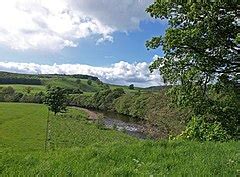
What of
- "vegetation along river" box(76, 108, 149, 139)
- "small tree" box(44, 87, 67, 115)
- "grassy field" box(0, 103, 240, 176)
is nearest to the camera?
"grassy field" box(0, 103, 240, 176)

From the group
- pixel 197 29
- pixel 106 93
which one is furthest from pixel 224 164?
pixel 106 93

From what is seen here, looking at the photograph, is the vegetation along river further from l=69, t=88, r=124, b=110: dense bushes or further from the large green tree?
the large green tree

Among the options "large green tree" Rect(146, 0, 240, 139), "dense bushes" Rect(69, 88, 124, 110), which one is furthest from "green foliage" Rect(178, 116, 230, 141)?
"dense bushes" Rect(69, 88, 124, 110)

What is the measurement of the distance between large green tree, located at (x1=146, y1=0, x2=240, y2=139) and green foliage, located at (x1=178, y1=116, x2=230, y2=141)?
2003 mm

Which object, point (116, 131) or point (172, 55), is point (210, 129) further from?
point (116, 131)

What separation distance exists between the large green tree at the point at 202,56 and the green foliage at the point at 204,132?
2.00 meters

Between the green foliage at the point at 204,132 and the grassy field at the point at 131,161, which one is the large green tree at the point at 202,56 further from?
the grassy field at the point at 131,161

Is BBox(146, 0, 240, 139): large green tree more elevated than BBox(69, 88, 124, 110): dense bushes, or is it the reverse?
BBox(146, 0, 240, 139): large green tree

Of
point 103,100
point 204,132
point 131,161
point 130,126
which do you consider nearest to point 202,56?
point 204,132

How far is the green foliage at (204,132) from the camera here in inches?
675

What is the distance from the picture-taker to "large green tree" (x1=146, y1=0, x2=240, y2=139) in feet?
63.0

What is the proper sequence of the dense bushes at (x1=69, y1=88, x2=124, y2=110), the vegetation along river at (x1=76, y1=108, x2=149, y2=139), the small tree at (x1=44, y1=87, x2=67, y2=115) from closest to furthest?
the vegetation along river at (x1=76, y1=108, x2=149, y2=139) < the small tree at (x1=44, y1=87, x2=67, y2=115) < the dense bushes at (x1=69, y1=88, x2=124, y2=110)

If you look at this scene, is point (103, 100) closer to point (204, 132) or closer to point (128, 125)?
point (128, 125)

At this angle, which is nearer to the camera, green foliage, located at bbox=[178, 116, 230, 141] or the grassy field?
the grassy field
